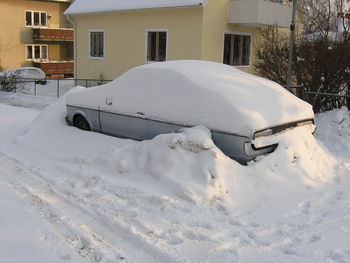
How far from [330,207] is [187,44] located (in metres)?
13.9

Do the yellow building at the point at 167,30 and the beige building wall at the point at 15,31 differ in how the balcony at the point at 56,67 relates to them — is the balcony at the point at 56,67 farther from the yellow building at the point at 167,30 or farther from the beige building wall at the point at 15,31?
the yellow building at the point at 167,30

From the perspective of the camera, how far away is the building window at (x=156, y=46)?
63.5 feet

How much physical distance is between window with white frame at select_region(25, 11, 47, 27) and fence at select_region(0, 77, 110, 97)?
32.5 feet

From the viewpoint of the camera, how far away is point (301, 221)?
4.69m

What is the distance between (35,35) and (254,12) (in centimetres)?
2086

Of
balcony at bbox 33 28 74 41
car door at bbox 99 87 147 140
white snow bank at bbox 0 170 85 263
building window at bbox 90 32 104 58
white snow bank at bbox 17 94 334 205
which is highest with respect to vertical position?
balcony at bbox 33 28 74 41

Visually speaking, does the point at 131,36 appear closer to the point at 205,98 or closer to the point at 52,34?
the point at 205,98

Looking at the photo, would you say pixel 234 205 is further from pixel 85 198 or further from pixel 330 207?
Result: pixel 85 198

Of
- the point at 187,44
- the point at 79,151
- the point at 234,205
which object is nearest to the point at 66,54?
the point at 187,44

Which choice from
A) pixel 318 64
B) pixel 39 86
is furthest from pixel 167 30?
pixel 318 64

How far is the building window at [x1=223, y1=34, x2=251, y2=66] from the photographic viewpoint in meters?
19.3

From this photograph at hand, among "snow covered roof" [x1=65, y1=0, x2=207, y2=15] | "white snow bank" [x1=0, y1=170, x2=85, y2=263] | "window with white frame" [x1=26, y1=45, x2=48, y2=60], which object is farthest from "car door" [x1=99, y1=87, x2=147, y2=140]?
"window with white frame" [x1=26, y1=45, x2=48, y2=60]

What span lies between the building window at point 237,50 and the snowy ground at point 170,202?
41.2 feet

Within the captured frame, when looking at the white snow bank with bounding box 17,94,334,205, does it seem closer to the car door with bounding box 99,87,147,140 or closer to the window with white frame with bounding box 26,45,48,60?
the car door with bounding box 99,87,147,140
